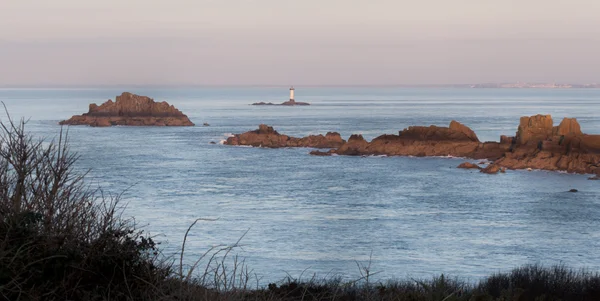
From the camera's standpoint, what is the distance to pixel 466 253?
28.3 meters

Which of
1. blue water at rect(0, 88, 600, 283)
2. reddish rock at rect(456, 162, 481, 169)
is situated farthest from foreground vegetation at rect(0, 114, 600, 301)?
reddish rock at rect(456, 162, 481, 169)

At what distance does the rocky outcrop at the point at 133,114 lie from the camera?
11782 centimetres

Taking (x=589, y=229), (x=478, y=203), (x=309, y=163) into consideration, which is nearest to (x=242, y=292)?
(x=589, y=229)

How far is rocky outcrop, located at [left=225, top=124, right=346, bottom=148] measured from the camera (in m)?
78.0

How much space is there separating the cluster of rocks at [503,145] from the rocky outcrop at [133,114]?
141 feet

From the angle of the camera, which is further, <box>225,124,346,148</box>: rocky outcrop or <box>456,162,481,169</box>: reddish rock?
<box>225,124,346,148</box>: rocky outcrop

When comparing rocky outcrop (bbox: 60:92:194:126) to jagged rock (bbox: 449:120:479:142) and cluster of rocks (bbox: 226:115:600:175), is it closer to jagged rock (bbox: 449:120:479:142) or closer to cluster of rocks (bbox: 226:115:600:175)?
cluster of rocks (bbox: 226:115:600:175)

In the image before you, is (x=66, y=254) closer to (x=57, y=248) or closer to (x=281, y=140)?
(x=57, y=248)

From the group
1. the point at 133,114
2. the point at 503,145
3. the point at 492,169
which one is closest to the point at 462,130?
the point at 503,145

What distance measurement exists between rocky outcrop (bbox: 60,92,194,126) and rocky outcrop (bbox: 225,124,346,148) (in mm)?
38757

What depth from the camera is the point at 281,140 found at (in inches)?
3145

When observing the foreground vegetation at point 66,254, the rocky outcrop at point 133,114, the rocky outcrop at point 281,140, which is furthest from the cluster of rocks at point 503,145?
the foreground vegetation at point 66,254

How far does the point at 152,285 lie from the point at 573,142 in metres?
58.2

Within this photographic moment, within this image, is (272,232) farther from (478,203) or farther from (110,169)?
(110,169)
